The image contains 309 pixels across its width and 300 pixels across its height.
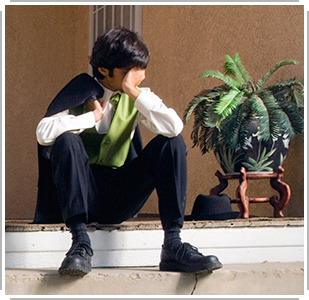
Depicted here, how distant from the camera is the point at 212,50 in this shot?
358cm

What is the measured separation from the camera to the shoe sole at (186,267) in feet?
5.46

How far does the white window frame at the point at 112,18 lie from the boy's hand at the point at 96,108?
2.31m

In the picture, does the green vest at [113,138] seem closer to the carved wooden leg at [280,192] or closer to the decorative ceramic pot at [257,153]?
the decorative ceramic pot at [257,153]

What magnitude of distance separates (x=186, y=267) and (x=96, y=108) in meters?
0.71

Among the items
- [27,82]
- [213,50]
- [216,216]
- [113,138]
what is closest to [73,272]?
[113,138]

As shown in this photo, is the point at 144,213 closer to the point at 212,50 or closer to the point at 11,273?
the point at 212,50

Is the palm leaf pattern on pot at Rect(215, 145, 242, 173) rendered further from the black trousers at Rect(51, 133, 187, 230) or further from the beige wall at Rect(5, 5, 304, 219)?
the black trousers at Rect(51, 133, 187, 230)

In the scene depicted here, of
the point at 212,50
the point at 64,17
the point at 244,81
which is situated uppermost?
the point at 64,17

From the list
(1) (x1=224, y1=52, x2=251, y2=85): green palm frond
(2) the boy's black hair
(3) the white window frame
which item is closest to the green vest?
(2) the boy's black hair

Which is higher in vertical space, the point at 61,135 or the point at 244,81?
the point at 244,81

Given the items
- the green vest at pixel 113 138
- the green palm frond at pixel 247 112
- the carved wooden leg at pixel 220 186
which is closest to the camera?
the green vest at pixel 113 138

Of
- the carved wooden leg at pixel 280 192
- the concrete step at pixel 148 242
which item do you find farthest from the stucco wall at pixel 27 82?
the concrete step at pixel 148 242

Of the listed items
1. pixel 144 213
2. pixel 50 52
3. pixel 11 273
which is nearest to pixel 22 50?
pixel 50 52

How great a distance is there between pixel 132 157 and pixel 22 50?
11.2ft
